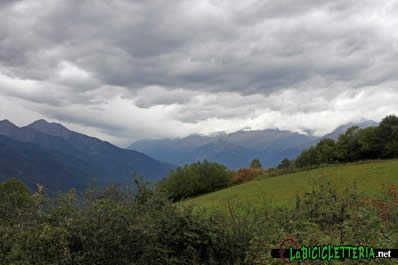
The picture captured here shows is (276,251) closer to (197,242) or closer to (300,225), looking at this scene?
(197,242)

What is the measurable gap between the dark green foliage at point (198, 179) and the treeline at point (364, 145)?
18.5m

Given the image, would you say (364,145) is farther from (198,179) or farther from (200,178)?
(198,179)

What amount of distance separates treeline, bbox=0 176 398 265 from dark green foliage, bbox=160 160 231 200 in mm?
46612

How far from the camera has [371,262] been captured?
535 centimetres

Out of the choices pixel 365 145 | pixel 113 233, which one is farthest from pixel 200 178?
pixel 113 233

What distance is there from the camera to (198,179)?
5853 centimetres

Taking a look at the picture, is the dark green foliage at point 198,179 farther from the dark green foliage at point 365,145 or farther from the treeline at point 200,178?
the dark green foliage at point 365,145

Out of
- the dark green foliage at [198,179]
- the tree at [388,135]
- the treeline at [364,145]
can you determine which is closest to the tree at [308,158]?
the treeline at [364,145]

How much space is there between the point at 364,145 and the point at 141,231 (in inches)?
2086

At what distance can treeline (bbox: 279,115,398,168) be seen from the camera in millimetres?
48722

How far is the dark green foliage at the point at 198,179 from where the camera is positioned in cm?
5706

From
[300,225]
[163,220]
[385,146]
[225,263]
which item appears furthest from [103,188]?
[385,146]

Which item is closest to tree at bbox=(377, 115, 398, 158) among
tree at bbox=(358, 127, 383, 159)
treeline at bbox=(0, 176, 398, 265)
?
tree at bbox=(358, 127, 383, 159)

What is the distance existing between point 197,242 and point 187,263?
0.68 m
